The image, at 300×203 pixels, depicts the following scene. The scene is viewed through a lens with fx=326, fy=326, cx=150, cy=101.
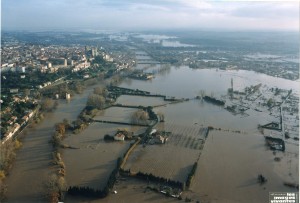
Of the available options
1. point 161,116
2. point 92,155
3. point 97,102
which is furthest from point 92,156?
point 97,102

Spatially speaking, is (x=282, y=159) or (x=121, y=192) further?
(x=282, y=159)

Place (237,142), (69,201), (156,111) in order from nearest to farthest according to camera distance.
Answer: (69,201), (237,142), (156,111)

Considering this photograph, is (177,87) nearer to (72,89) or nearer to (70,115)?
(72,89)

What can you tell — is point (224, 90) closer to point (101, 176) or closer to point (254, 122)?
point (254, 122)

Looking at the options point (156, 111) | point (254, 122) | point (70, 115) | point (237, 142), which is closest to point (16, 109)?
point (70, 115)

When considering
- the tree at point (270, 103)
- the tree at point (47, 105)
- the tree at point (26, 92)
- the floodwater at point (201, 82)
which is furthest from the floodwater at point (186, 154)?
the floodwater at point (201, 82)

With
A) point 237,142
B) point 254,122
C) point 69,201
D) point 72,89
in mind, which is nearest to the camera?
point 69,201

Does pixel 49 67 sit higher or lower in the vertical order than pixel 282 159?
higher
